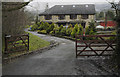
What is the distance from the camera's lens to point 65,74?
5.86 metres

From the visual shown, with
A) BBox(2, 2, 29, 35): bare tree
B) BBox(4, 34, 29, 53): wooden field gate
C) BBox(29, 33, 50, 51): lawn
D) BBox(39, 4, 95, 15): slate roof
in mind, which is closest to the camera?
BBox(4, 34, 29, 53): wooden field gate

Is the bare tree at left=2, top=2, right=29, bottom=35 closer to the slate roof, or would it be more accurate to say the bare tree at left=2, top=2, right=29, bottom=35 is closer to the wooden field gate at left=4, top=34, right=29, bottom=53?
the wooden field gate at left=4, top=34, right=29, bottom=53

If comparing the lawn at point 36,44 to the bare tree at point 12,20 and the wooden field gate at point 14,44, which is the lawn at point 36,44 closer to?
Result: the wooden field gate at point 14,44

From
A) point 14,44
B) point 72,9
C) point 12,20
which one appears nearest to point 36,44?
point 12,20

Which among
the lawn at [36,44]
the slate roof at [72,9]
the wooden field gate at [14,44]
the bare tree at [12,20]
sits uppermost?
the slate roof at [72,9]

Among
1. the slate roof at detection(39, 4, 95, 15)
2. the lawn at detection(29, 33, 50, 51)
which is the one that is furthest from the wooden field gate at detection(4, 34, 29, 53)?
the slate roof at detection(39, 4, 95, 15)

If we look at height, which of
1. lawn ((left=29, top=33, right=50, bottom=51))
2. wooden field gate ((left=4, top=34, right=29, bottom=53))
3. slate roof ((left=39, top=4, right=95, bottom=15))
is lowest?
lawn ((left=29, top=33, right=50, bottom=51))

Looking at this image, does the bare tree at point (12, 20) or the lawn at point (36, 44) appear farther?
the lawn at point (36, 44)

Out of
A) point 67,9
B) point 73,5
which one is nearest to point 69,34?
point 67,9

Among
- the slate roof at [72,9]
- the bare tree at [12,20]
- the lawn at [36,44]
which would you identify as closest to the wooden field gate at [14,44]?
the bare tree at [12,20]

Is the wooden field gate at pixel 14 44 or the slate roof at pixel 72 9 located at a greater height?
the slate roof at pixel 72 9

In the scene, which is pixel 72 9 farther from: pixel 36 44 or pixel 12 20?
pixel 12 20

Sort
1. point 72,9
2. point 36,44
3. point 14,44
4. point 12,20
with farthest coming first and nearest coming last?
1. point 72,9
2. point 36,44
3. point 12,20
4. point 14,44

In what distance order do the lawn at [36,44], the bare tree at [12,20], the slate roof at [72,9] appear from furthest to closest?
the slate roof at [72,9]
the lawn at [36,44]
the bare tree at [12,20]
